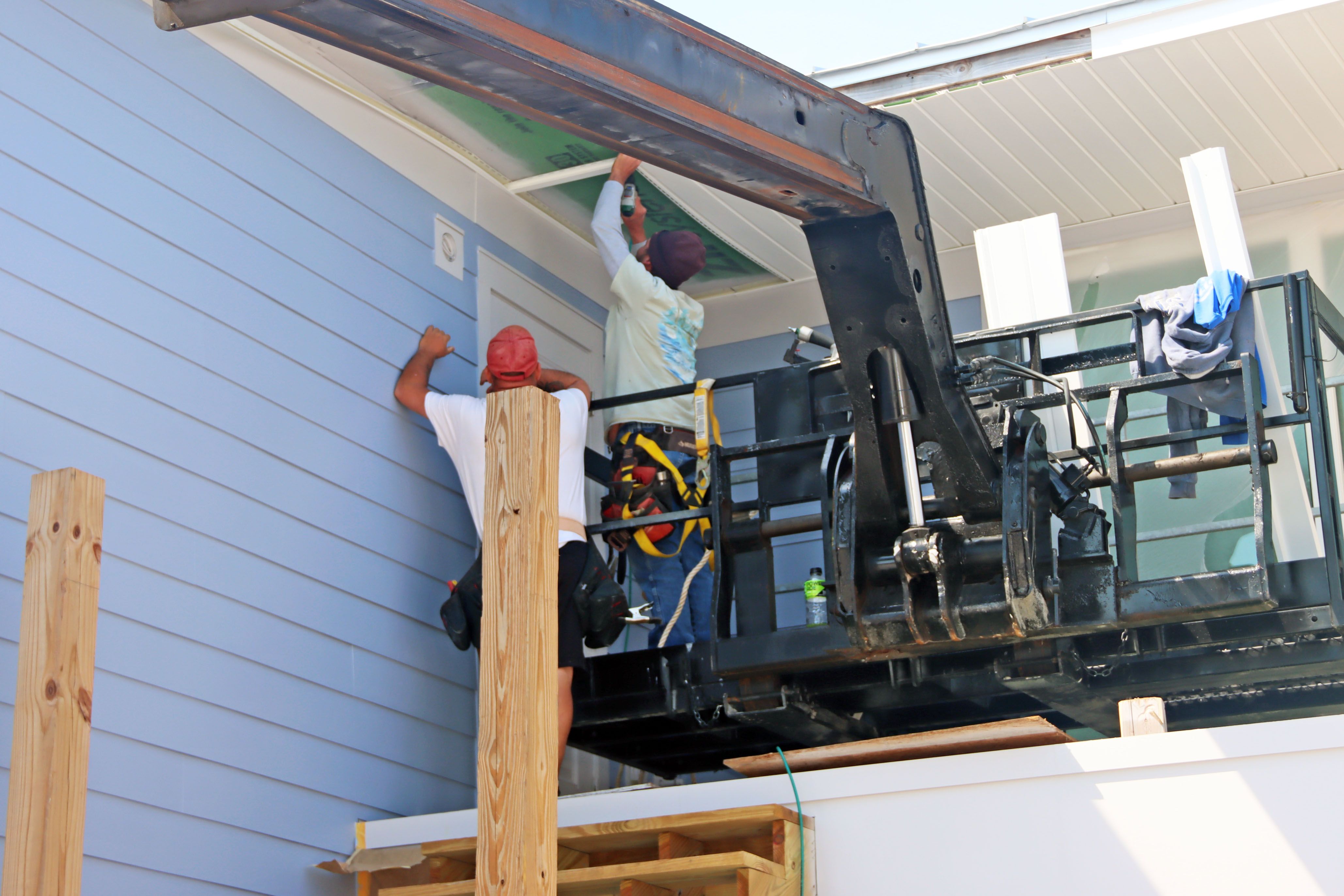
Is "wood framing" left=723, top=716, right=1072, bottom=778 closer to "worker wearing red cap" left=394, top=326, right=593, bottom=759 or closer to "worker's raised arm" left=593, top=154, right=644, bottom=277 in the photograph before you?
"worker wearing red cap" left=394, top=326, right=593, bottom=759

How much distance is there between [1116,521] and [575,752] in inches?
135

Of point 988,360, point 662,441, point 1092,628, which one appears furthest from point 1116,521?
point 662,441

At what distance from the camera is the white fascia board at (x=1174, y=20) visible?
6219mm

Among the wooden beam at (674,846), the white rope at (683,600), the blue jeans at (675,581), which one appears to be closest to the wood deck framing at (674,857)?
the wooden beam at (674,846)

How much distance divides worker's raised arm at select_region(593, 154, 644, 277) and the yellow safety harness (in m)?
0.80

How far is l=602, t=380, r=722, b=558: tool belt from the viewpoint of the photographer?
6.64m

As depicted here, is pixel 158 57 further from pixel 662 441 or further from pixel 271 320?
pixel 662 441

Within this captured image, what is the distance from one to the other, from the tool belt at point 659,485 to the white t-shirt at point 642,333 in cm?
23

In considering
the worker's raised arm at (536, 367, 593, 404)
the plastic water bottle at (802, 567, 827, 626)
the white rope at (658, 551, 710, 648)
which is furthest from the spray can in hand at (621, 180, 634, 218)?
the plastic water bottle at (802, 567, 827, 626)

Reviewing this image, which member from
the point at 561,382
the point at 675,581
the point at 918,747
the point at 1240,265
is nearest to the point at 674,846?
the point at 918,747

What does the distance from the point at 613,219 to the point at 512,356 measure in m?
1.09

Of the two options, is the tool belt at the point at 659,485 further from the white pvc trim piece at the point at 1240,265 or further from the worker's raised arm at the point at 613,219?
the white pvc trim piece at the point at 1240,265

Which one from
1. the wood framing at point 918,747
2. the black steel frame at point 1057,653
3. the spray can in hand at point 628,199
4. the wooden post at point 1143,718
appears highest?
the spray can in hand at point 628,199

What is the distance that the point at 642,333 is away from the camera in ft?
24.0
